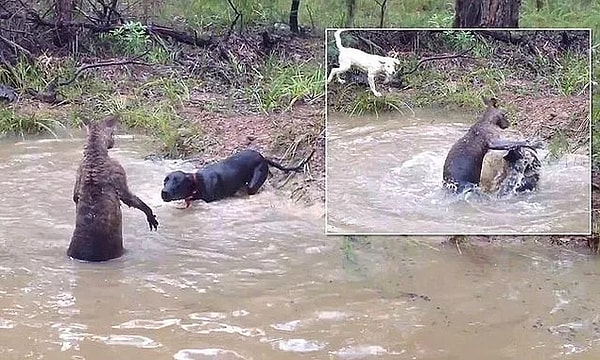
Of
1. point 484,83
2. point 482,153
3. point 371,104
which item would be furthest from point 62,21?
point 482,153

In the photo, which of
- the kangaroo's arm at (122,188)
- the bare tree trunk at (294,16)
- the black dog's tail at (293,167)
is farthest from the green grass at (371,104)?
the bare tree trunk at (294,16)

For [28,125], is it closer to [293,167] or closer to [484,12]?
[293,167]

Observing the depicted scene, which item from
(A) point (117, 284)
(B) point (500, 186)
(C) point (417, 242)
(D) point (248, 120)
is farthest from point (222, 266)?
(D) point (248, 120)

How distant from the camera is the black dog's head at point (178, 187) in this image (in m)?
3.93

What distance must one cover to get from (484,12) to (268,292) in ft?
5.83

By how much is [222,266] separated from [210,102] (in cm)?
174

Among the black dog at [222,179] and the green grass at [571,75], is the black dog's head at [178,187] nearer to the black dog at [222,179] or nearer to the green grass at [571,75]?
the black dog at [222,179]

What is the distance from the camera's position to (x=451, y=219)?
3.44 m

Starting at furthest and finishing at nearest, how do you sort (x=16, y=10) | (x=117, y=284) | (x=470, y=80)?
(x=16, y=10)
(x=470, y=80)
(x=117, y=284)

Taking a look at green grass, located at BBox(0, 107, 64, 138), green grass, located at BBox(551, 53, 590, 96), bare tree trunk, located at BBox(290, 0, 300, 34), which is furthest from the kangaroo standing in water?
bare tree trunk, located at BBox(290, 0, 300, 34)

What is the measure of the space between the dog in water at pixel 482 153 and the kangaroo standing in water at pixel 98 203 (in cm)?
121

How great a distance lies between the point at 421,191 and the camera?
3473 millimetres

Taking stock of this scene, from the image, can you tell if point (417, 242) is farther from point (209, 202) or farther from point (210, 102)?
point (210, 102)

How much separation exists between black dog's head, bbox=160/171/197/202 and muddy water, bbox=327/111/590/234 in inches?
29.1
